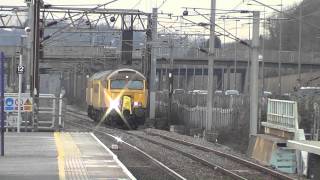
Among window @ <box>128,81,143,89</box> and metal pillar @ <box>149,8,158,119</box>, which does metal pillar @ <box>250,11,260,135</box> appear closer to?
window @ <box>128,81,143,89</box>

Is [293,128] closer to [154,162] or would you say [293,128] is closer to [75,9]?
[154,162]

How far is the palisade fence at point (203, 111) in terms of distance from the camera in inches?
1430

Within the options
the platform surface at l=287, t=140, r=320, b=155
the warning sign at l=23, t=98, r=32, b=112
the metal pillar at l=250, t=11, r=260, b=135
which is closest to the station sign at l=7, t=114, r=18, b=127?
the warning sign at l=23, t=98, r=32, b=112

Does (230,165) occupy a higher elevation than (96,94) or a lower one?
lower

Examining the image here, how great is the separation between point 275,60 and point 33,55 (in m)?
76.3

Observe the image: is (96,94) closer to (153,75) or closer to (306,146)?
(153,75)

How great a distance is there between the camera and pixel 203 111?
4069 centimetres

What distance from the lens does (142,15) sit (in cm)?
4697

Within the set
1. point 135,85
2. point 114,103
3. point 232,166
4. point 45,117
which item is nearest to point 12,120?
point 45,117

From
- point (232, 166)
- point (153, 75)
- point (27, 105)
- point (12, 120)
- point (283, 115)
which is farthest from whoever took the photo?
point (153, 75)

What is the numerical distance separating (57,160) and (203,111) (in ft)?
86.7

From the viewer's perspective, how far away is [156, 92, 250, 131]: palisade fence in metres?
36.3

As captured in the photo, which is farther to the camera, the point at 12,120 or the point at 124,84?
the point at 124,84

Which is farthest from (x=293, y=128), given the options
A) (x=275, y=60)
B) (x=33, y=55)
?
(x=275, y=60)
